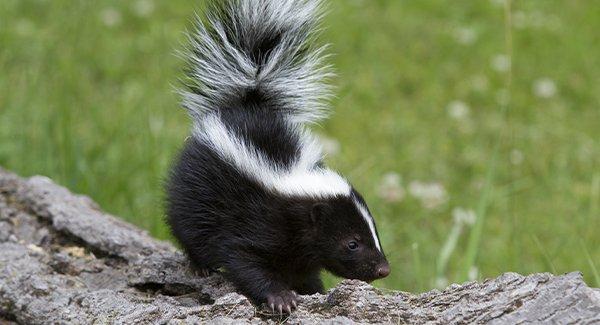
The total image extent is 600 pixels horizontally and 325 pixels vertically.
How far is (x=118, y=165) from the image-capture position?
215 inches

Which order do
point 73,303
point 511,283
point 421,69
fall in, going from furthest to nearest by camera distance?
1. point 421,69
2. point 73,303
3. point 511,283

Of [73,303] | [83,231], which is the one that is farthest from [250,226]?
[83,231]

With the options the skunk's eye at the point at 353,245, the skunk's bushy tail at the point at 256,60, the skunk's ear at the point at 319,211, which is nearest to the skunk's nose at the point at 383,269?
the skunk's eye at the point at 353,245

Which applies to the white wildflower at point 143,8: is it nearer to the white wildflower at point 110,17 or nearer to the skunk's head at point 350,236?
the white wildflower at point 110,17

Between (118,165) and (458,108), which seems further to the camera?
(458,108)

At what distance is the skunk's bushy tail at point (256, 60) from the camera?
3.82m

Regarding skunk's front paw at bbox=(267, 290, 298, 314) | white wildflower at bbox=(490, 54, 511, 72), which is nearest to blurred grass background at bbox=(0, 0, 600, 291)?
white wildflower at bbox=(490, 54, 511, 72)

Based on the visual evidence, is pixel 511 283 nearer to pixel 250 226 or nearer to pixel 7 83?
pixel 250 226

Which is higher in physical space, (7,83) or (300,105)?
(7,83)

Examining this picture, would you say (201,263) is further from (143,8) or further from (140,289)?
(143,8)

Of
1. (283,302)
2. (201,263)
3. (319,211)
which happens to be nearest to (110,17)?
(201,263)

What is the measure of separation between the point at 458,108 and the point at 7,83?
12.1 ft

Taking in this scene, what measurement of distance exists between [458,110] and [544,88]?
2.94ft

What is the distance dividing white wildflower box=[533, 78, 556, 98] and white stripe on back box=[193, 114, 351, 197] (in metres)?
5.01
